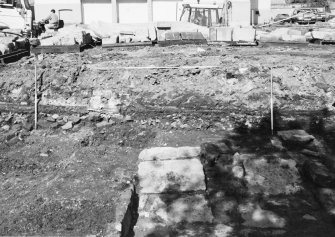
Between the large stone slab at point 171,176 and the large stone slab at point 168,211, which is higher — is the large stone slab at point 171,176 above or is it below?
above

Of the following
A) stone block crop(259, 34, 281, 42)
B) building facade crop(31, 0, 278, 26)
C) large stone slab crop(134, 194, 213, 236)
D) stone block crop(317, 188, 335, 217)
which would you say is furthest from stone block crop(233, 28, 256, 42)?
large stone slab crop(134, 194, 213, 236)

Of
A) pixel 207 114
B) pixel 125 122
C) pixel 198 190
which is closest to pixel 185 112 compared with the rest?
pixel 207 114

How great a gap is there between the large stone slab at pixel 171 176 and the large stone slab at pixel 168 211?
0.11m

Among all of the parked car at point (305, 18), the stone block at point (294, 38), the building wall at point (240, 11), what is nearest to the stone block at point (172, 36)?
the stone block at point (294, 38)

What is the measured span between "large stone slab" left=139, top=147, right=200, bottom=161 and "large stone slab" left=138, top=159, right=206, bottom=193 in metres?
0.15

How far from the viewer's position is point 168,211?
467 centimetres

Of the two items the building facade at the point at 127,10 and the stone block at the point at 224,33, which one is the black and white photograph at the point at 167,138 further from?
the building facade at the point at 127,10

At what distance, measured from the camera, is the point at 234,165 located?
5.47m

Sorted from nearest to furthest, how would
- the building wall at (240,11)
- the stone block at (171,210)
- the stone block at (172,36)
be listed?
the stone block at (171,210) < the stone block at (172,36) < the building wall at (240,11)

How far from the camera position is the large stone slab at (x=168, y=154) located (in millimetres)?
5586

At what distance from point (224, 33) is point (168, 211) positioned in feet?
34.3

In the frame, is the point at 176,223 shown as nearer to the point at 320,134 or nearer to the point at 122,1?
the point at 320,134

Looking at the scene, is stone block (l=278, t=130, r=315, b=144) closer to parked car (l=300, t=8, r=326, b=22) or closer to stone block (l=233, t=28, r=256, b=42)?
stone block (l=233, t=28, r=256, b=42)

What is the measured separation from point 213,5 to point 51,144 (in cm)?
1649
